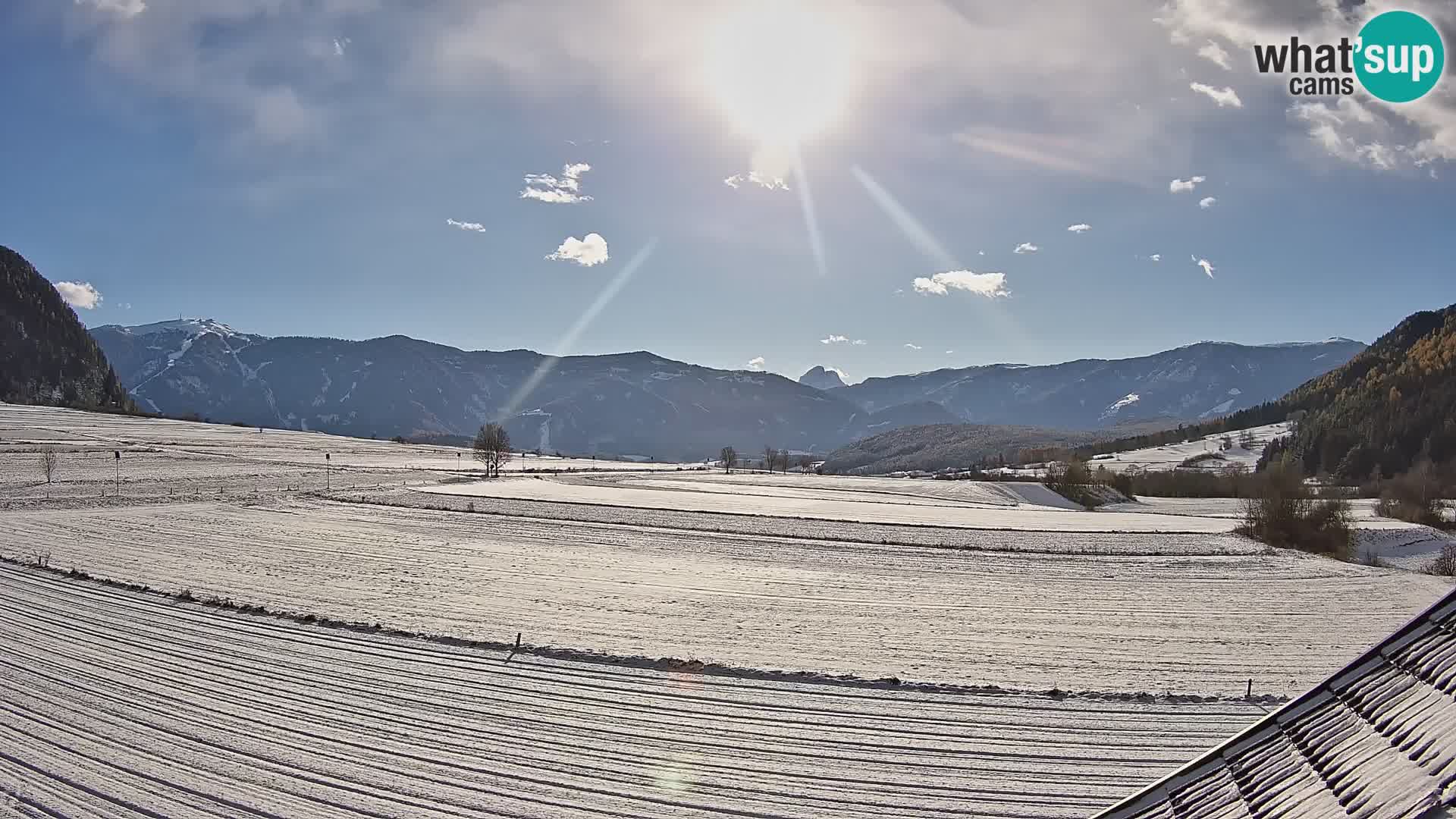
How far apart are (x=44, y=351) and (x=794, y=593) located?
8877 inches

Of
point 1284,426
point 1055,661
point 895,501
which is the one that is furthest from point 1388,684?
point 1284,426

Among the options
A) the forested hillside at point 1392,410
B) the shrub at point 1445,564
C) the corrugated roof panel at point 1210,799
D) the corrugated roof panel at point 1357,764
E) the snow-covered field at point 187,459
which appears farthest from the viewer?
the forested hillside at point 1392,410

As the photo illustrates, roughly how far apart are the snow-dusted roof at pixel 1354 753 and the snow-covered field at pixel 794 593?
11953 millimetres

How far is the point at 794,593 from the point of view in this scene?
24672 millimetres

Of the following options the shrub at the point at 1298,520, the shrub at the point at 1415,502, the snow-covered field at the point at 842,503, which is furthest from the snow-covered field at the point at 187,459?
the shrub at the point at 1415,502

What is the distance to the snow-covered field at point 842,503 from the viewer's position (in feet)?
166

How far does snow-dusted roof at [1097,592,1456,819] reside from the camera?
2.83 meters

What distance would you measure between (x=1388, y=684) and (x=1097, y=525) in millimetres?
52290

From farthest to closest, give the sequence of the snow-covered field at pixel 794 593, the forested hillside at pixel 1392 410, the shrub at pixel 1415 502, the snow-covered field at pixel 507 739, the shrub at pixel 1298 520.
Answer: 1. the forested hillside at pixel 1392 410
2. the shrub at pixel 1415 502
3. the shrub at pixel 1298 520
4. the snow-covered field at pixel 794 593
5. the snow-covered field at pixel 507 739

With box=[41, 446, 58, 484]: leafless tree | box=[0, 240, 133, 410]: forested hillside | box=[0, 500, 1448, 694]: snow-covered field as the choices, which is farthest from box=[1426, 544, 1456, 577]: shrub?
box=[0, 240, 133, 410]: forested hillside

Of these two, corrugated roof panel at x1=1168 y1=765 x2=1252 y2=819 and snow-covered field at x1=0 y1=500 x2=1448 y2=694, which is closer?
corrugated roof panel at x1=1168 y1=765 x2=1252 y2=819

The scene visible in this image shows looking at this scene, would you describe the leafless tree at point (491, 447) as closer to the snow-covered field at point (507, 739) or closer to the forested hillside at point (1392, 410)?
the snow-covered field at point (507, 739)

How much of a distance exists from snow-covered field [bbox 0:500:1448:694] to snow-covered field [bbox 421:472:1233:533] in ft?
42.9

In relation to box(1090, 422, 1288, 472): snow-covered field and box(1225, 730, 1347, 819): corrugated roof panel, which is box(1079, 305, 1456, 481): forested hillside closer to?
box(1090, 422, 1288, 472): snow-covered field
